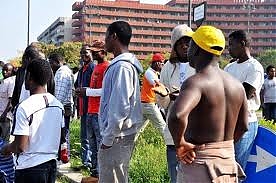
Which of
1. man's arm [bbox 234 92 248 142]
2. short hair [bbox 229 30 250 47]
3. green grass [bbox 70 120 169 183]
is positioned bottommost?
green grass [bbox 70 120 169 183]

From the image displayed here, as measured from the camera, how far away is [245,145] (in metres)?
5.07

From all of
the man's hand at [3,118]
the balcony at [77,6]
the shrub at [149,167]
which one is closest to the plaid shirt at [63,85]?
the man's hand at [3,118]

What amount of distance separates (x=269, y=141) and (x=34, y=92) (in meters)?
2.24

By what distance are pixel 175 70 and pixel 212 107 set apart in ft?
5.95

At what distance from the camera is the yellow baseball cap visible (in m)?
3.58

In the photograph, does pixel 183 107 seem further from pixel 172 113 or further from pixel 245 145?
pixel 245 145

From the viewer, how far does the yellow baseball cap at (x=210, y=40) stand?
358 cm

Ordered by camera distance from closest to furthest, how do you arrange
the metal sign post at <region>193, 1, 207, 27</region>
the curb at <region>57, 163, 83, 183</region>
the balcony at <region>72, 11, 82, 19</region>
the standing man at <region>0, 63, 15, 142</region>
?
the curb at <region>57, 163, 83, 183</region> → the standing man at <region>0, 63, 15, 142</region> → the metal sign post at <region>193, 1, 207, 27</region> → the balcony at <region>72, 11, 82, 19</region>

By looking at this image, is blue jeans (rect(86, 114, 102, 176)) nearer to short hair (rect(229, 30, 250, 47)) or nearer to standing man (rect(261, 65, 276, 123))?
short hair (rect(229, 30, 250, 47))

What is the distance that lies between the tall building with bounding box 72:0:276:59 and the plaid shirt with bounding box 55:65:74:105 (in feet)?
305

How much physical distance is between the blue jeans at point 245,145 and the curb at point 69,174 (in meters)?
3.18

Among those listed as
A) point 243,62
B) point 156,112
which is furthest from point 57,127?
point 156,112

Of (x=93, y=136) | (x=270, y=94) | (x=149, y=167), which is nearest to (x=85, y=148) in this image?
(x=93, y=136)

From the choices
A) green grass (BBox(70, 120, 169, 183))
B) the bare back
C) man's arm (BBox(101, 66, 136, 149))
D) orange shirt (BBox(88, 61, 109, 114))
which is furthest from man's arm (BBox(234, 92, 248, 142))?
orange shirt (BBox(88, 61, 109, 114))
